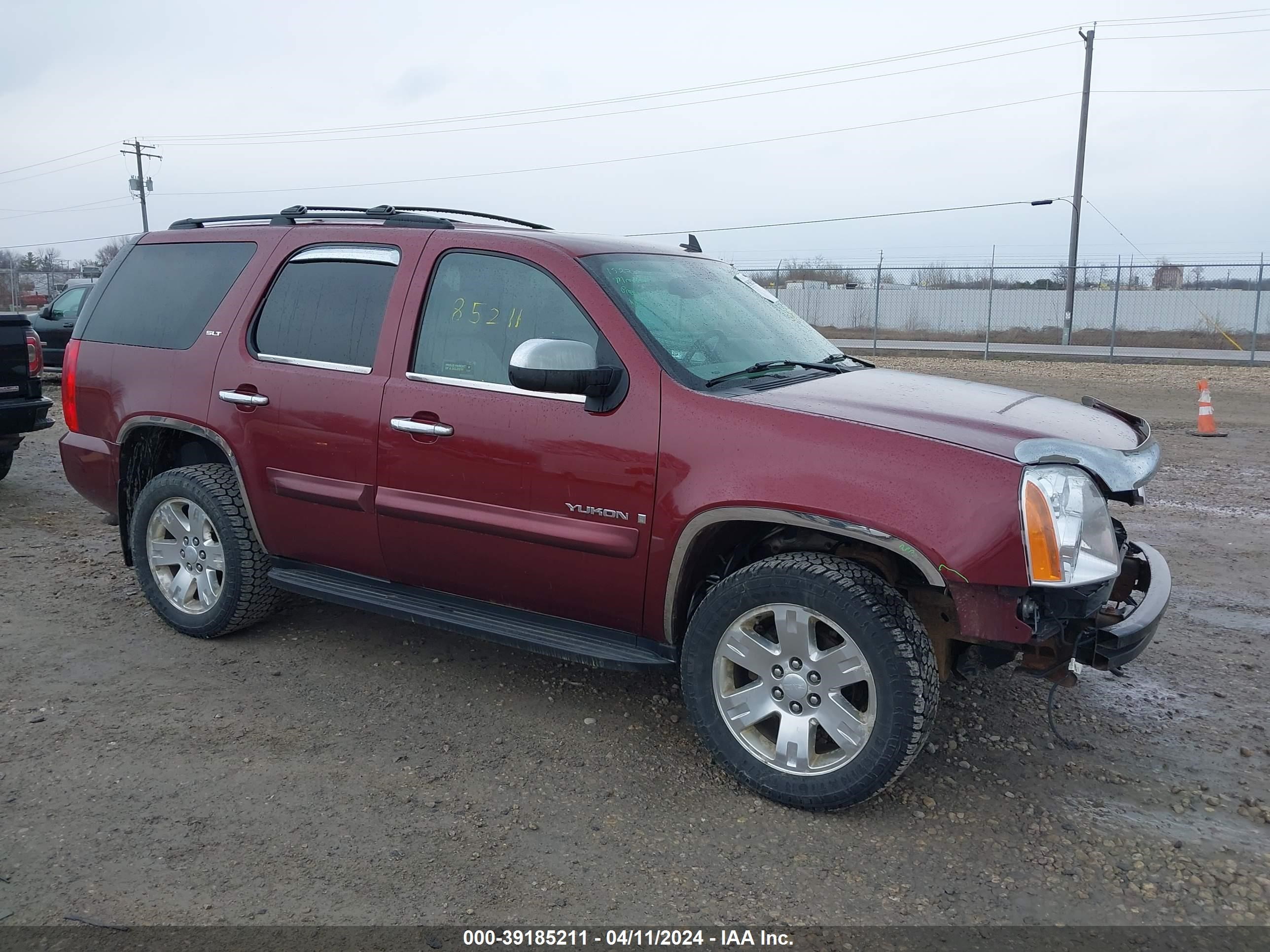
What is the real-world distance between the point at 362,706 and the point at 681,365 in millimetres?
1971

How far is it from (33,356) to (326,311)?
4.91 metres

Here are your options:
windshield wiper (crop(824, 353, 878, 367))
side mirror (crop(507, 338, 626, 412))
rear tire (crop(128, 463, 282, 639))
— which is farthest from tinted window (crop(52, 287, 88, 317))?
side mirror (crop(507, 338, 626, 412))

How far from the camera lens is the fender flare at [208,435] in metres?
4.59

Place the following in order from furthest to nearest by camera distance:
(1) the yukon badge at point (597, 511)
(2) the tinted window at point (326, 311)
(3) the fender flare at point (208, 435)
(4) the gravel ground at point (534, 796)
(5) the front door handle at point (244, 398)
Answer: (3) the fender flare at point (208, 435), (5) the front door handle at point (244, 398), (2) the tinted window at point (326, 311), (1) the yukon badge at point (597, 511), (4) the gravel ground at point (534, 796)

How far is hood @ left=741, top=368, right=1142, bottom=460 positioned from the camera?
324 centimetres

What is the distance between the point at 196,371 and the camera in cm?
469

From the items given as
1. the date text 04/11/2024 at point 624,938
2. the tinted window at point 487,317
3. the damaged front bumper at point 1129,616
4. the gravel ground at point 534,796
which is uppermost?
the tinted window at point 487,317

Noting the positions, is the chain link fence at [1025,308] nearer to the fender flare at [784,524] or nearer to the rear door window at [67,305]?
the rear door window at [67,305]

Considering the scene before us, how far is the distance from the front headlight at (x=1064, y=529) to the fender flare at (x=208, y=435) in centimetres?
335

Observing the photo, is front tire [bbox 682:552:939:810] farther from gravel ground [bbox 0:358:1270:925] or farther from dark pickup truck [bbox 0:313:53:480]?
dark pickup truck [bbox 0:313:53:480]

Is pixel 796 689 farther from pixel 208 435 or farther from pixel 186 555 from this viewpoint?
pixel 186 555

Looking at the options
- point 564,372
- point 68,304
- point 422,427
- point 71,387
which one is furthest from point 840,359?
point 68,304

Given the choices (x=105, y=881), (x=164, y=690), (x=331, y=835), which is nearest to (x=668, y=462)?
(x=331, y=835)

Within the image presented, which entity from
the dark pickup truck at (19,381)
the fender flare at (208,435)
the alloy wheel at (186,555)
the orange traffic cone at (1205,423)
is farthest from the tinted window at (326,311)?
the orange traffic cone at (1205,423)
